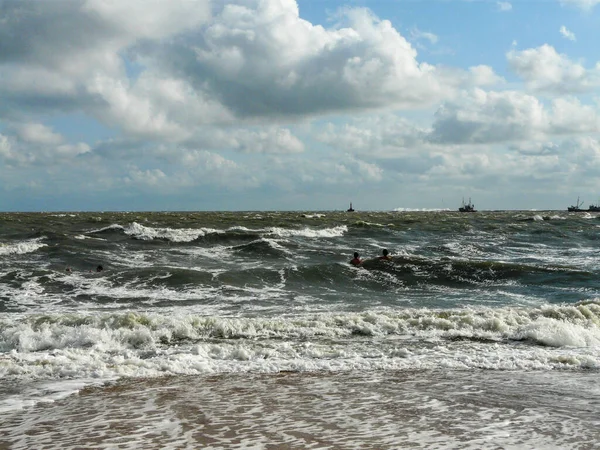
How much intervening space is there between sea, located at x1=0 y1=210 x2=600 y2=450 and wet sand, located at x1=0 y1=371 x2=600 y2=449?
35mm

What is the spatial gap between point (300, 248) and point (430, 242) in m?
11.1

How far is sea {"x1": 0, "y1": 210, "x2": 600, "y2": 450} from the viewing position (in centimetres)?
670

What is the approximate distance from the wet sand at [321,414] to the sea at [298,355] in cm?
4

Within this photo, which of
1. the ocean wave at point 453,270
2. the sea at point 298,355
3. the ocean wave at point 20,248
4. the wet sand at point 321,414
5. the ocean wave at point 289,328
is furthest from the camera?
the ocean wave at point 20,248

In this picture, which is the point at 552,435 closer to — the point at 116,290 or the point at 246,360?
the point at 246,360

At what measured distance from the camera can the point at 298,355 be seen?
11305mm

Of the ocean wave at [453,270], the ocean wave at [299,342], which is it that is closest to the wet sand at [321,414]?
the ocean wave at [299,342]

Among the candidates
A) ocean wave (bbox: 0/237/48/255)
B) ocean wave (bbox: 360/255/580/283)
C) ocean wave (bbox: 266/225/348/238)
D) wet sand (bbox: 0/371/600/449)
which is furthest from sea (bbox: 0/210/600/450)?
ocean wave (bbox: 266/225/348/238)

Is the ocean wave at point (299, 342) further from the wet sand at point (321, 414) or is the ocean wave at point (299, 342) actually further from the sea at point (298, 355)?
the wet sand at point (321, 414)

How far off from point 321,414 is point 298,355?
4.02m

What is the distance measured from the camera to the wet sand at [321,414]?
20.6 feet

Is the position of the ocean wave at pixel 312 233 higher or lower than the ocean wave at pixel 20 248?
higher

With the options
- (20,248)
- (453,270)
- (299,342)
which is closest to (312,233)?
(453,270)

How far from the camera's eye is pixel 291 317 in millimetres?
15508
